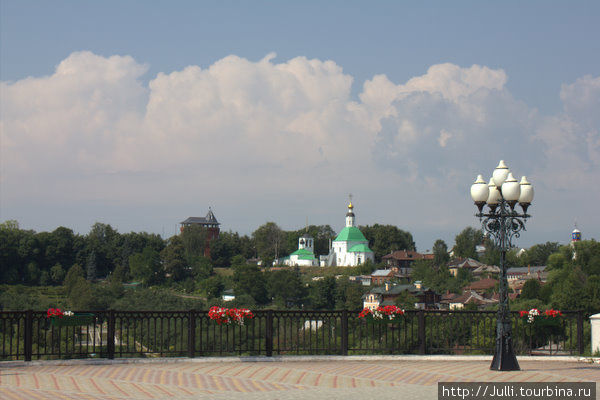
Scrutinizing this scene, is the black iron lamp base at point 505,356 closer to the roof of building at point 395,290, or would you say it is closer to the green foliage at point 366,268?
the roof of building at point 395,290

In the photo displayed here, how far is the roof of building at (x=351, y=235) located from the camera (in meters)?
145

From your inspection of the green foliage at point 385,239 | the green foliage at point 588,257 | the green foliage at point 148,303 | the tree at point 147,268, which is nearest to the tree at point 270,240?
the green foliage at point 385,239

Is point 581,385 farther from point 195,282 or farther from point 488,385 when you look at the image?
point 195,282

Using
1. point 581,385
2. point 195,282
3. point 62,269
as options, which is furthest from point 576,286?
point 62,269

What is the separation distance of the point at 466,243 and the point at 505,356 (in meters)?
151

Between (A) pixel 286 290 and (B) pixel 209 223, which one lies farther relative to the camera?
(B) pixel 209 223

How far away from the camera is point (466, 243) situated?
15975cm

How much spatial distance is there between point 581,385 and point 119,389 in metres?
7.30

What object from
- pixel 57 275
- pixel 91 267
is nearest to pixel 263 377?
pixel 57 275

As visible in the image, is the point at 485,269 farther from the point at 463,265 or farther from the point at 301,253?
the point at 301,253

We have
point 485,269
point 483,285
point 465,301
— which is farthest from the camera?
point 485,269

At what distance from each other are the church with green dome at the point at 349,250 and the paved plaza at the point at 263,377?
126851 millimetres

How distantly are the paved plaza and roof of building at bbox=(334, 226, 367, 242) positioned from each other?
427 feet

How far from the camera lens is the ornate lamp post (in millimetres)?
12891
